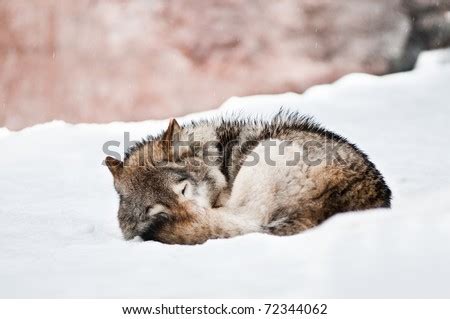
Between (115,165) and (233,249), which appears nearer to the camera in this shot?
(233,249)

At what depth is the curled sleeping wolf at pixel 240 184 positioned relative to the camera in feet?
12.0

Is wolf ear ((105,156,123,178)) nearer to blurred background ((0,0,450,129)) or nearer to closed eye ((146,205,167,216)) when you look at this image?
closed eye ((146,205,167,216))

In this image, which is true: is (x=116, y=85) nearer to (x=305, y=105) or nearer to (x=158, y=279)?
(x=305, y=105)

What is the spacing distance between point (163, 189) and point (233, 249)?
28.7 inches

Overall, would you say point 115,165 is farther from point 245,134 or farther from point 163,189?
point 245,134

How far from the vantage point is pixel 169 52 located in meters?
8.56

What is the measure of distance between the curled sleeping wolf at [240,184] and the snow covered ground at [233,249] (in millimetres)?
116

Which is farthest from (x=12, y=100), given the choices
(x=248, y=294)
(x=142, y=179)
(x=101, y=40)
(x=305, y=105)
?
(x=248, y=294)

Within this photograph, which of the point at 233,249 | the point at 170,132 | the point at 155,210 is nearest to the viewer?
the point at 233,249

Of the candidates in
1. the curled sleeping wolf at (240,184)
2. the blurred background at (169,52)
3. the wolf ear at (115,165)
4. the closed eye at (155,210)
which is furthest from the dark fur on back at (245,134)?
the blurred background at (169,52)

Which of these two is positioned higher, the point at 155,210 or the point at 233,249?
the point at 155,210

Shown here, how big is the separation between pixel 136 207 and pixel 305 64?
522 centimetres

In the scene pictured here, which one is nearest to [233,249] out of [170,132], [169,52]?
[170,132]

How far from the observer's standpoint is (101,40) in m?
8.60
